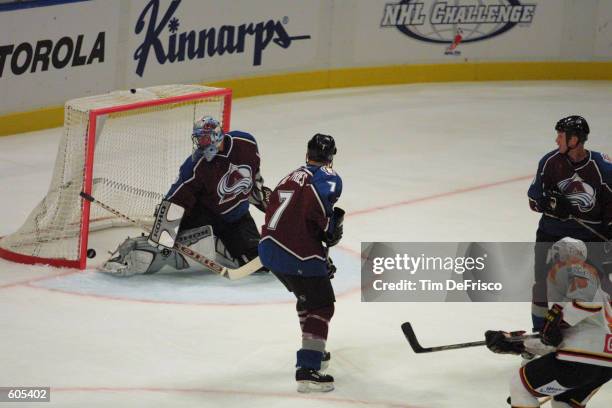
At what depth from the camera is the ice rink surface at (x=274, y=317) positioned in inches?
192

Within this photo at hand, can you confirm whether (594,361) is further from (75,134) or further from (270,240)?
(75,134)

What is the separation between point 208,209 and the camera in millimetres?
6340

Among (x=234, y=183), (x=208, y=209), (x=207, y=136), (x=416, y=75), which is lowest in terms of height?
(x=208, y=209)

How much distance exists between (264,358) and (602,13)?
8.44 metres

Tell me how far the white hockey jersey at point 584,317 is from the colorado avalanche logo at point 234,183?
8.37ft

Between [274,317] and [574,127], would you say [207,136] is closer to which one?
[274,317]

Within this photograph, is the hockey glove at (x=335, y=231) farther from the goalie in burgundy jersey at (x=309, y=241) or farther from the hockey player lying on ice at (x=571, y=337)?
the hockey player lying on ice at (x=571, y=337)

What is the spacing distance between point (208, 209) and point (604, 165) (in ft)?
7.36

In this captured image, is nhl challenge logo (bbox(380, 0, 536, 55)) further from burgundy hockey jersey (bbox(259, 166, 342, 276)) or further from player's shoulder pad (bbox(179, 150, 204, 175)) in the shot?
burgundy hockey jersey (bbox(259, 166, 342, 276))

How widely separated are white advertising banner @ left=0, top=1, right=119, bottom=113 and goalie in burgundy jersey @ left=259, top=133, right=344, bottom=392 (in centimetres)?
518

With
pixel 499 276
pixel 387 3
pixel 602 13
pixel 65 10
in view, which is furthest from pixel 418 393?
pixel 602 13

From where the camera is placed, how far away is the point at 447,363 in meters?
5.23

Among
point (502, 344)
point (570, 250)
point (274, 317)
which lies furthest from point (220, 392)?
point (570, 250)

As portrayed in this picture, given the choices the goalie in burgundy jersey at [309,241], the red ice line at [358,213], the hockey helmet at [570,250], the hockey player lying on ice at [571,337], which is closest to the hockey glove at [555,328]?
the hockey player lying on ice at [571,337]
